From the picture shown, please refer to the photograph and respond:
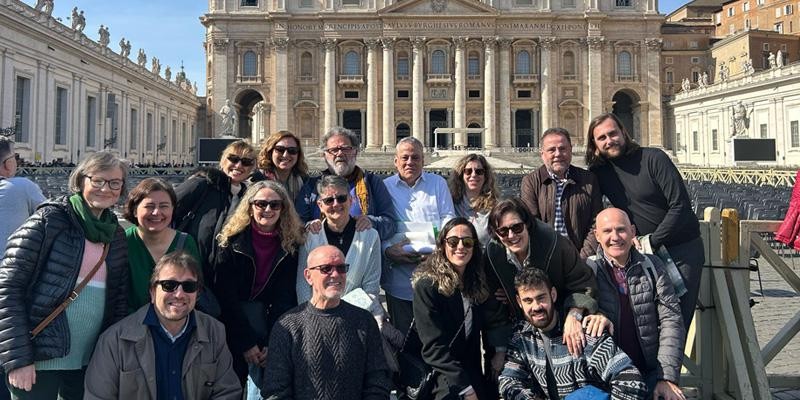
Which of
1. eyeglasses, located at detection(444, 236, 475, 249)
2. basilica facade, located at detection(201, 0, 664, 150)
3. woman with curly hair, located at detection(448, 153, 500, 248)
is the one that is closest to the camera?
eyeglasses, located at detection(444, 236, 475, 249)

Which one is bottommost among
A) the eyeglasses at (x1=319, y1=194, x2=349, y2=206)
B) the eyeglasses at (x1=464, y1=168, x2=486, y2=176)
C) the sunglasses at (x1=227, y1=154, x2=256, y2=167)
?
the eyeglasses at (x1=319, y1=194, x2=349, y2=206)

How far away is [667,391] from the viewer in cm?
359

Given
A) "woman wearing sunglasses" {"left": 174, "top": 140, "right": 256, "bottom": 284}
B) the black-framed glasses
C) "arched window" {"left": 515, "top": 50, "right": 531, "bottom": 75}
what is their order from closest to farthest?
the black-framed glasses
"woman wearing sunglasses" {"left": 174, "top": 140, "right": 256, "bottom": 284}
"arched window" {"left": 515, "top": 50, "right": 531, "bottom": 75}

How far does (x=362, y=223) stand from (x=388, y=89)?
153 ft

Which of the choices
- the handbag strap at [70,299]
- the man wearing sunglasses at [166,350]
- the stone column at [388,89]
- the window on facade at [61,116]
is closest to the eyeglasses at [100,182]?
the handbag strap at [70,299]

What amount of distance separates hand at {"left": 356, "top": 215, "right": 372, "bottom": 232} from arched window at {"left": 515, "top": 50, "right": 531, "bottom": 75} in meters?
49.5

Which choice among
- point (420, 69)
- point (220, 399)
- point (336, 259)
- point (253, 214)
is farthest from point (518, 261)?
point (420, 69)

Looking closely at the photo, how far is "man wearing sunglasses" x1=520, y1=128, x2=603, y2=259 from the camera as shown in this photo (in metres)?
4.46

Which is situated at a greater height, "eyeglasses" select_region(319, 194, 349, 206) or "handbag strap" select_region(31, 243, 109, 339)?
"eyeglasses" select_region(319, 194, 349, 206)

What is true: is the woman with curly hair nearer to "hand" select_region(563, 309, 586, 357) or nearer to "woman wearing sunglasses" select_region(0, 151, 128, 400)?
"hand" select_region(563, 309, 586, 357)

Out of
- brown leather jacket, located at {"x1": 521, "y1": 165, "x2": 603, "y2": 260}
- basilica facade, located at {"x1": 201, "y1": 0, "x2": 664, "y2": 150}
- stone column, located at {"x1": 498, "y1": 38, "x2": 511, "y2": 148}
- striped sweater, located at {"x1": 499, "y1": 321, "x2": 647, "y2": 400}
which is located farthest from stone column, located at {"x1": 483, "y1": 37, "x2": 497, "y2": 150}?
striped sweater, located at {"x1": 499, "y1": 321, "x2": 647, "y2": 400}

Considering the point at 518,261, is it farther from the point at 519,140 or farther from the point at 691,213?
the point at 519,140

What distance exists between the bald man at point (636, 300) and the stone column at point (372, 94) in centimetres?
4644

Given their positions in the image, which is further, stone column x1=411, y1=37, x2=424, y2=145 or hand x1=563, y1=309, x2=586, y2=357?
stone column x1=411, y1=37, x2=424, y2=145
